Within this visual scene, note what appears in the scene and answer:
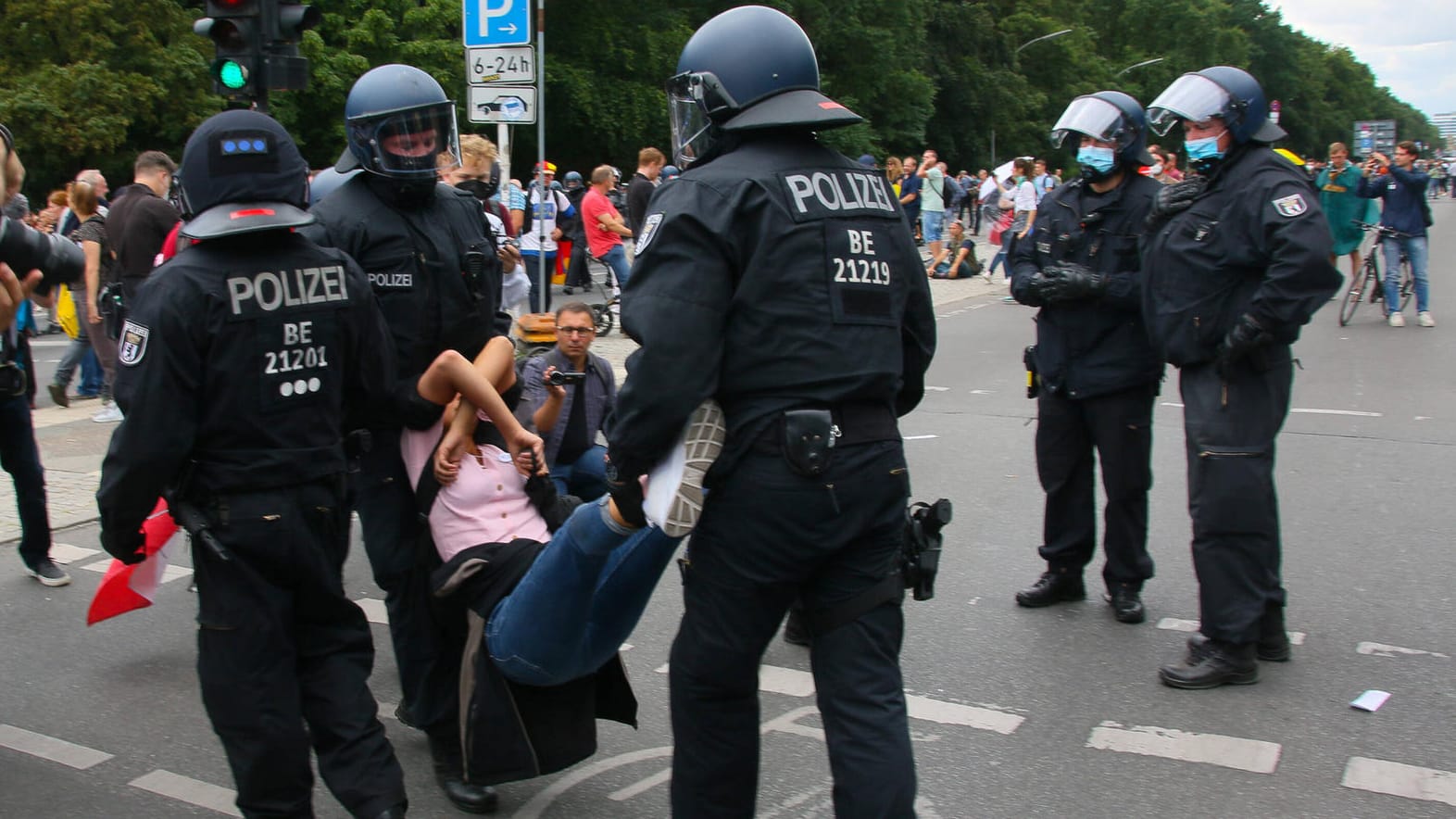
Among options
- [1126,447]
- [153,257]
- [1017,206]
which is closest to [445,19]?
[1017,206]

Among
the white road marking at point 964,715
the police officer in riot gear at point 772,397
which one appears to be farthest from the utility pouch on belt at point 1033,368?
the police officer in riot gear at point 772,397

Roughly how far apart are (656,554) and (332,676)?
35.6 inches

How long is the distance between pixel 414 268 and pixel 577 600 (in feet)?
3.86

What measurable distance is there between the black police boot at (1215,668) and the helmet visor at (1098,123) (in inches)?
73.8

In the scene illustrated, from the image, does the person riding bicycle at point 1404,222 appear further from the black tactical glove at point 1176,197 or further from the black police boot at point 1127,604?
the black tactical glove at point 1176,197

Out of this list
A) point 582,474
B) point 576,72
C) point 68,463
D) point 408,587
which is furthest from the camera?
point 576,72

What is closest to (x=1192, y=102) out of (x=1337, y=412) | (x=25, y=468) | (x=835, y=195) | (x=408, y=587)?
(x=835, y=195)

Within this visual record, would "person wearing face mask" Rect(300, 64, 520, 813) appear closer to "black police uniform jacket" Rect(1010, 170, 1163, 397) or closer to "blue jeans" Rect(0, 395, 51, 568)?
"black police uniform jacket" Rect(1010, 170, 1163, 397)

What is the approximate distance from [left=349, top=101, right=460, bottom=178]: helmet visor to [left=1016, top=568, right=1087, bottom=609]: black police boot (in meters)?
2.99

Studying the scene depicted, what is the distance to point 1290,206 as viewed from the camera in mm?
4332

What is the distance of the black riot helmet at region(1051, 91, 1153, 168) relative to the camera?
5.03 metres

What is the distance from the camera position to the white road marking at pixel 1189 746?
3.98m

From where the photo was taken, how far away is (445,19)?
31953 mm

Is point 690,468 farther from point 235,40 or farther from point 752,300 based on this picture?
point 235,40
